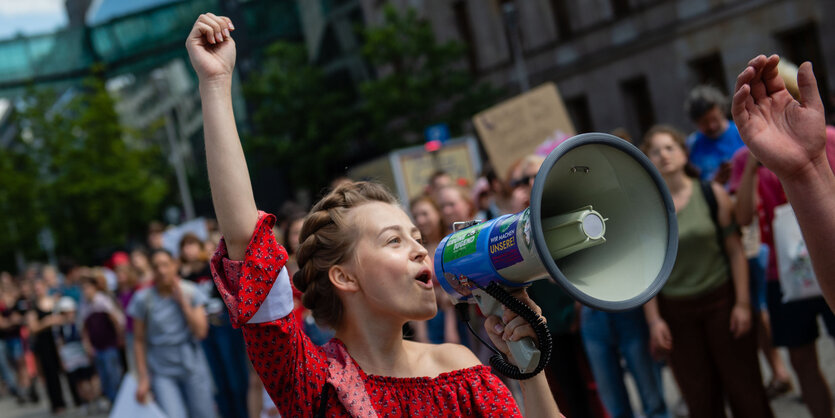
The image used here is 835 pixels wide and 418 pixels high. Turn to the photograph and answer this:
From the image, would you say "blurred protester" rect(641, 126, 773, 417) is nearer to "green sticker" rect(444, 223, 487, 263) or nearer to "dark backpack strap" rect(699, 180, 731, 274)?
"dark backpack strap" rect(699, 180, 731, 274)

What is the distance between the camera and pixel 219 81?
7.39 feet

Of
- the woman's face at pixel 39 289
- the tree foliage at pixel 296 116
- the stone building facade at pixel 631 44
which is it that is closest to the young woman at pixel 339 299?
the woman's face at pixel 39 289

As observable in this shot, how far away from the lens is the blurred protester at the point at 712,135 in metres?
6.03

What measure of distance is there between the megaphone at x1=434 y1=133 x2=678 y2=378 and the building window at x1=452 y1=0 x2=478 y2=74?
26636 mm

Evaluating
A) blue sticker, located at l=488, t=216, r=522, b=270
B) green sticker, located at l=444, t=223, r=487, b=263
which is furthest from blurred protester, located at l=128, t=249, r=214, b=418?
blue sticker, located at l=488, t=216, r=522, b=270

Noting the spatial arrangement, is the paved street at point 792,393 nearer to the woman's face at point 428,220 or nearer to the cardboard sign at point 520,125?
the woman's face at point 428,220

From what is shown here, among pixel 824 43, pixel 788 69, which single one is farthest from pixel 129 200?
pixel 788 69

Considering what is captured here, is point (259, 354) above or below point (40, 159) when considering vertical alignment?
below

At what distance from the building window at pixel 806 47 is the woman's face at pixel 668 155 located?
14.1 meters

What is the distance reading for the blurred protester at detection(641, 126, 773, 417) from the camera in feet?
15.5

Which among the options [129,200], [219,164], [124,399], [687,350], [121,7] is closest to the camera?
[219,164]

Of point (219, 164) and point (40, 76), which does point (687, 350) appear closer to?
point (219, 164)

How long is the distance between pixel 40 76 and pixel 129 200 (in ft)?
47.0

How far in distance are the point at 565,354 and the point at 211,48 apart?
10.9ft
